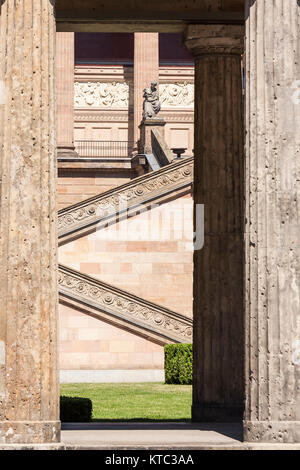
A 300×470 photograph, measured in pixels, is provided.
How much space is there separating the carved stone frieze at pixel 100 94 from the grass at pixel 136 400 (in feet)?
101

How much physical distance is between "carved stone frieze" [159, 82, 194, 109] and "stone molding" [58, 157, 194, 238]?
21.8 metres

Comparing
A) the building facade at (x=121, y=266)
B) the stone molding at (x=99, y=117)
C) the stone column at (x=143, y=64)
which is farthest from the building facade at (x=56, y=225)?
the stone molding at (x=99, y=117)

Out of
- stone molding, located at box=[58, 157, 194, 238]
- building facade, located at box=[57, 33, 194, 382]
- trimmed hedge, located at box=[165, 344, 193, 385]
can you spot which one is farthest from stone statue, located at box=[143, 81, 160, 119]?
trimmed hedge, located at box=[165, 344, 193, 385]

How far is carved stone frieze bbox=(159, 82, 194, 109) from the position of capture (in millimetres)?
64500

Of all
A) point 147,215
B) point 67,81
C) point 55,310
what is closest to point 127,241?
point 147,215

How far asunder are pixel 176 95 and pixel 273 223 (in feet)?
164

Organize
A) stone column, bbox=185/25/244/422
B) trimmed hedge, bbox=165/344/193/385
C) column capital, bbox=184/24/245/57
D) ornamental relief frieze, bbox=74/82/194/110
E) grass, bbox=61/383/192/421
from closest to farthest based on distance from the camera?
stone column, bbox=185/25/244/422, column capital, bbox=184/24/245/57, grass, bbox=61/383/192/421, trimmed hedge, bbox=165/344/193/385, ornamental relief frieze, bbox=74/82/194/110

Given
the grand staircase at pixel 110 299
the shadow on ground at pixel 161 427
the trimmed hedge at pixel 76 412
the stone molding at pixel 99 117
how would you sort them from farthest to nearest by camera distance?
the stone molding at pixel 99 117 < the grand staircase at pixel 110 299 < the trimmed hedge at pixel 76 412 < the shadow on ground at pixel 161 427

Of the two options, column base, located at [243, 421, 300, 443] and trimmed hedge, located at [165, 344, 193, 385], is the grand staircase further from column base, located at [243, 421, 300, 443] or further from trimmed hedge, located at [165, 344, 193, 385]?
column base, located at [243, 421, 300, 443]

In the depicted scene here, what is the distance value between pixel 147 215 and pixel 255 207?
88.7 feet

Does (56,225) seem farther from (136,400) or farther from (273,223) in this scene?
(136,400)

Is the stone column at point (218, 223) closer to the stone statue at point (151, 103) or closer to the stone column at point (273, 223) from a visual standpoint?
the stone column at point (273, 223)

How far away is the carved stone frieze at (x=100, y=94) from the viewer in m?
63.9
